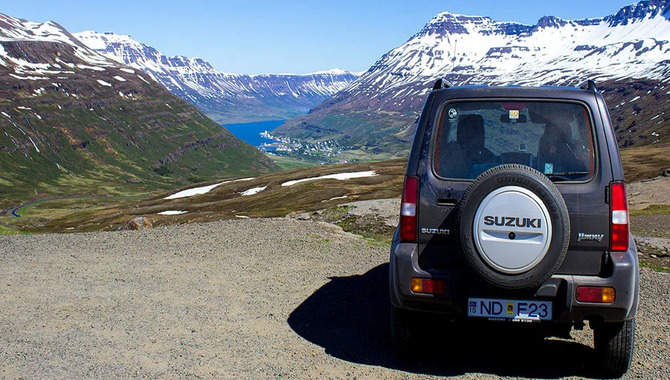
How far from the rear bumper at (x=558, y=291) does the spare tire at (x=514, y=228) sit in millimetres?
394

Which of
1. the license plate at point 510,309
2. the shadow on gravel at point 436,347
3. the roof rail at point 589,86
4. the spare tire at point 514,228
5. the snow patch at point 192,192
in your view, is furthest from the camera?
the snow patch at point 192,192

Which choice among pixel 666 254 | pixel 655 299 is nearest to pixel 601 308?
pixel 655 299

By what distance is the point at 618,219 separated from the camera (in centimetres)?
731

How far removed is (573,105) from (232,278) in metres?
9.49

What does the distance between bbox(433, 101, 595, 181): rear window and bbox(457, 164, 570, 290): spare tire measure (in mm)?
675

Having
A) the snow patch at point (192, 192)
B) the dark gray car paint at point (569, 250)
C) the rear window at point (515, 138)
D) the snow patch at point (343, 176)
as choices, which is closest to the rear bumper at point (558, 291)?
the dark gray car paint at point (569, 250)

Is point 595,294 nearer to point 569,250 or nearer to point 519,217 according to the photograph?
point 569,250

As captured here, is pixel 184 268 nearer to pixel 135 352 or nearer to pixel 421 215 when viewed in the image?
pixel 135 352

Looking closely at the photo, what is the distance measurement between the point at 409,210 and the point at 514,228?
149 centimetres

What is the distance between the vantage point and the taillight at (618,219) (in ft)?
24.0

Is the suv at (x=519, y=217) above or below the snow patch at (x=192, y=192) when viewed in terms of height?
above

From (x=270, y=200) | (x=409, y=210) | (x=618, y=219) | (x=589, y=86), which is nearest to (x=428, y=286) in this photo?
(x=409, y=210)

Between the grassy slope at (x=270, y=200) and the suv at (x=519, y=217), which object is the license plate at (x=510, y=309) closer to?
the suv at (x=519, y=217)

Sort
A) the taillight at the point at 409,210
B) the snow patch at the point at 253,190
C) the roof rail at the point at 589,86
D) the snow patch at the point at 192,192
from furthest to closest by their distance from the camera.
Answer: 1. the snow patch at the point at 192,192
2. the snow patch at the point at 253,190
3. the roof rail at the point at 589,86
4. the taillight at the point at 409,210
